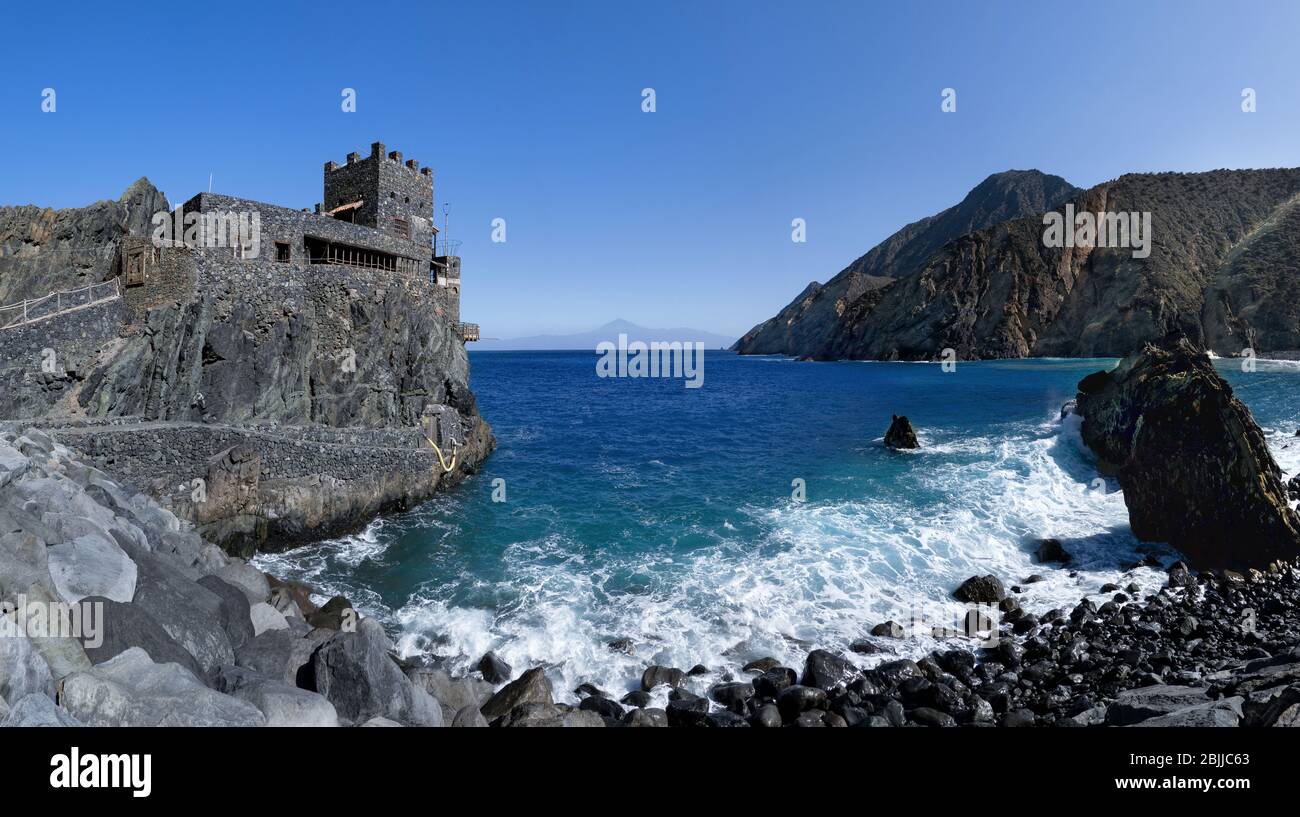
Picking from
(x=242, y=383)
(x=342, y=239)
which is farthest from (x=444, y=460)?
(x=342, y=239)

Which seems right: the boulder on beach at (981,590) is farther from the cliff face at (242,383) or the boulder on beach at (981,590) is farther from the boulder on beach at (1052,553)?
the cliff face at (242,383)

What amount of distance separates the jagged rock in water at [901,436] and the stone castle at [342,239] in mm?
29805

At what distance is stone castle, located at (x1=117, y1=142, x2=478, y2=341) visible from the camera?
87.7ft

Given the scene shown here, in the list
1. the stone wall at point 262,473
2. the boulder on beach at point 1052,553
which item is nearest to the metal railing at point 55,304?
the stone wall at point 262,473

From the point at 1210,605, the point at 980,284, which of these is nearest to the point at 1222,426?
the point at 1210,605

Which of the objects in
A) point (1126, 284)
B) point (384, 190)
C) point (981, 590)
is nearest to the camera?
point (981, 590)

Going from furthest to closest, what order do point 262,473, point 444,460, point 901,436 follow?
1. point 901,436
2. point 444,460
3. point 262,473

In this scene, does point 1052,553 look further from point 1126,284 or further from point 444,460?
point 1126,284

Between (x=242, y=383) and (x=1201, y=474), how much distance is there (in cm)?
4066

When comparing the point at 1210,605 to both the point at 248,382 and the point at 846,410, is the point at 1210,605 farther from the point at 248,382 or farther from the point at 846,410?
the point at 846,410

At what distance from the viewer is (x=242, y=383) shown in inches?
1039

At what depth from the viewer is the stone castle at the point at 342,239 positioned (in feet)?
87.7

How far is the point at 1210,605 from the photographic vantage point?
17234 millimetres
